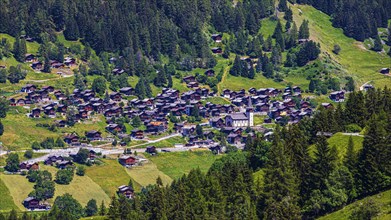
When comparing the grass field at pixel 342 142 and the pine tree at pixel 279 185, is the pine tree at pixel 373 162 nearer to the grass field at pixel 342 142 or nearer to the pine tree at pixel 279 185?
the grass field at pixel 342 142

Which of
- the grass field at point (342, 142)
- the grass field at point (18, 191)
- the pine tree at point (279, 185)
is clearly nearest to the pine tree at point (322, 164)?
the pine tree at point (279, 185)

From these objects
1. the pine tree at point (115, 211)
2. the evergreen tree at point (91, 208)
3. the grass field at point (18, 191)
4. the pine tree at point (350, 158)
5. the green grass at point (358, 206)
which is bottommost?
the evergreen tree at point (91, 208)

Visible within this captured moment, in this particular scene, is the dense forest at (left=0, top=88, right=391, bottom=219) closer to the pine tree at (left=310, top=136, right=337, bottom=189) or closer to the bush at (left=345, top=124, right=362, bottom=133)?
the pine tree at (left=310, top=136, right=337, bottom=189)

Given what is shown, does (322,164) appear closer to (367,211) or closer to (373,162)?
(373,162)

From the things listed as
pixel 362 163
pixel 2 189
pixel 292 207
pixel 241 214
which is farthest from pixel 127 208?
pixel 2 189

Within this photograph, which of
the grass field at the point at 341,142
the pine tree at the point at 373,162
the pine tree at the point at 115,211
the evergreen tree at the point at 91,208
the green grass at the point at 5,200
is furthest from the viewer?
the evergreen tree at the point at 91,208

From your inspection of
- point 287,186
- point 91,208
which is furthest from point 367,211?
point 91,208

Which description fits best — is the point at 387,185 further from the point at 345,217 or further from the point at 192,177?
the point at 192,177
